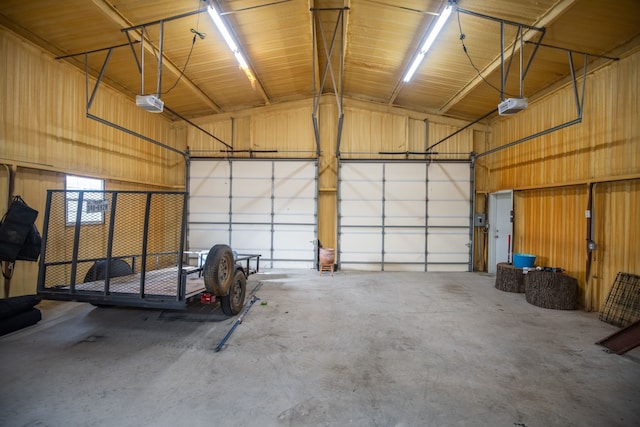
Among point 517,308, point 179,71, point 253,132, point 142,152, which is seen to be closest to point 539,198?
point 517,308

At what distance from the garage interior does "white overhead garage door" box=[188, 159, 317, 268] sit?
8 centimetres

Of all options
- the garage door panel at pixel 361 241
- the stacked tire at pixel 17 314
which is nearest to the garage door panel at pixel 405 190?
the garage door panel at pixel 361 241

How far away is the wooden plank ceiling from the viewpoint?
18.2ft

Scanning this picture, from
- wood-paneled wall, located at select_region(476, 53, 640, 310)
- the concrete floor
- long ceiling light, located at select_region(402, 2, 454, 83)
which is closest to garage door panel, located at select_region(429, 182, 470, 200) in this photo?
wood-paneled wall, located at select_region(476, 53, 640, 310)

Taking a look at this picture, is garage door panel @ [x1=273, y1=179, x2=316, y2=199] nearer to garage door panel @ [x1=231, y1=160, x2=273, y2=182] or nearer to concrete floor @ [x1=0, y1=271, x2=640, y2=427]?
garage door panel @ [x1=231, y1=160, x2=273, y2=182]

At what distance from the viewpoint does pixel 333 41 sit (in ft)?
22.2

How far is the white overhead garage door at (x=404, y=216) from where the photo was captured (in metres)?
10.9

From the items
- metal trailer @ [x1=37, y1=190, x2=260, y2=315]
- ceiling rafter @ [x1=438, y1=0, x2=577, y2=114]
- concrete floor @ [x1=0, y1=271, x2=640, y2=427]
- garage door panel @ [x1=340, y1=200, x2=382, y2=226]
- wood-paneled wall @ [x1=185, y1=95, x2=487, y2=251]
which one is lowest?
concrete floor @ [x1=0, y1=271, x2=640, y2=427]

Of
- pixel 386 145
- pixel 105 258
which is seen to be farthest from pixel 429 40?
pixel 105 258

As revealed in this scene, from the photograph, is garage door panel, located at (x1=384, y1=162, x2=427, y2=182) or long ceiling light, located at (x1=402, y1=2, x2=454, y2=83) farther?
garage door panel, located at (x1=384, y1=162, x2=427, y2=182)

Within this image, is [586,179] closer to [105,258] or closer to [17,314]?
[105,258]

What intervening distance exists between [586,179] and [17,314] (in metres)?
11.4

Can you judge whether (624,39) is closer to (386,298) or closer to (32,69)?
(386,298)

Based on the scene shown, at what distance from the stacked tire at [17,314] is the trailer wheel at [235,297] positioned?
294 centimetres
